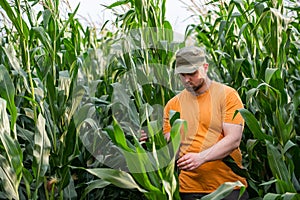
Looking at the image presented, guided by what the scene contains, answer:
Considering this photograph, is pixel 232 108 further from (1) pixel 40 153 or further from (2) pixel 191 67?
(1) pixel 40 153

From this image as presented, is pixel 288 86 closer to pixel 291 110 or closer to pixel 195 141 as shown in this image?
pixel 291 110

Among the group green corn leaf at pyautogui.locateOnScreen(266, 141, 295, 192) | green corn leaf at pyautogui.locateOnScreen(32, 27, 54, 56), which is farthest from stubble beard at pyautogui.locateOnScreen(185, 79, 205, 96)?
green corn leaf at pyautogui.locateOnScreen(32, 27, 54, 56)

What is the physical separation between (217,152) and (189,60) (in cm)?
38

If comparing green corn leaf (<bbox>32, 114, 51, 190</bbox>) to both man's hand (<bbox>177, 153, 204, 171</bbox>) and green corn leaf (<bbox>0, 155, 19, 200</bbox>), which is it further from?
man's hand (<bbox>177, 153, 204, 171</bbox>)

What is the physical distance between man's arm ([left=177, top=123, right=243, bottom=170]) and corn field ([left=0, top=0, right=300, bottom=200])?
0.08 meters

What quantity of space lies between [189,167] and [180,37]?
1019mm

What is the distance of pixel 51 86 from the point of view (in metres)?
2.23

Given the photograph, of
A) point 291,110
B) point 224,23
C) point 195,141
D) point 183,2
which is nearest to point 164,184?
point 195,141

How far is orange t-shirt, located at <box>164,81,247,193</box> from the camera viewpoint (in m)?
2.22

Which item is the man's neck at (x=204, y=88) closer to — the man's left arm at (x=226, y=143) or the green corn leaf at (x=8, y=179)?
the man's left arm at (x=226, y=143)

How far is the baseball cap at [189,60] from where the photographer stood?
2170 millimetres

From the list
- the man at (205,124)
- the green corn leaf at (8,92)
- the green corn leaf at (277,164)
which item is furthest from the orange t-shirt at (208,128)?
the green corn leaf at (8,92)

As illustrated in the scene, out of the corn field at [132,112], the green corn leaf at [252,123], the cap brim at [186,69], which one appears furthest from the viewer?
the cap brim at [186,69]

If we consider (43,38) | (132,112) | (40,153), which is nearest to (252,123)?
(132,112)
